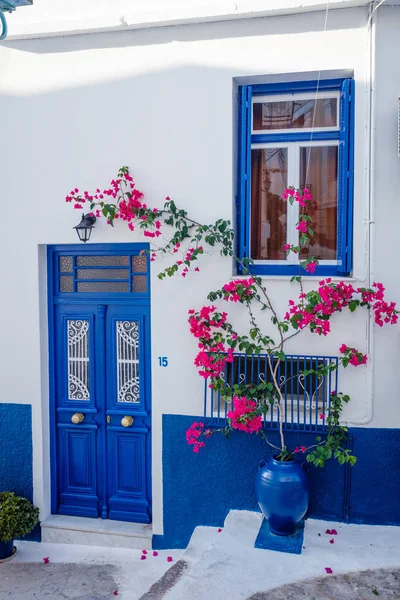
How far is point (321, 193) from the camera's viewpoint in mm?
5199

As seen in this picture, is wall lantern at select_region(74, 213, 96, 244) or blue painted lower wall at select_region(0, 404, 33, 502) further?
blue painted lower wall at select_region(0, 404, 33, 502)

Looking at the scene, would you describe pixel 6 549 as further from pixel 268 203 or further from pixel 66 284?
pixel 268 203


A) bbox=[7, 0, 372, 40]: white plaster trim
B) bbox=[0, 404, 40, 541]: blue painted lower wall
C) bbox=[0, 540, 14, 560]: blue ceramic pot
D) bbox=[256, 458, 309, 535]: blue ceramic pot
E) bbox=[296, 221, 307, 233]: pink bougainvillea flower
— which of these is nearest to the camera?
bbox=[256, 458, 309, 535]: blue ceramic pot

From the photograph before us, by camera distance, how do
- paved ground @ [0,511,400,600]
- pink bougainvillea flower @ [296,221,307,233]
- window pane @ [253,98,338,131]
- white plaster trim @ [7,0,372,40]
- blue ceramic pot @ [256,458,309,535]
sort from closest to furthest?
paved ground @ [0,511,400,600]
blue ceramic pot @ [256,458,309,535]
pink bougainvillea flower @ [296,221,307,233]
white plaster trim @ [7,0,372,40]
window pane @ [253,98,338,131]

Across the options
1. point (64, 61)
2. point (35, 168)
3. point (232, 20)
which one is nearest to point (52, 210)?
point (35, 168)

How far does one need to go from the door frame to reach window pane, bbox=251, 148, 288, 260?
104 cm

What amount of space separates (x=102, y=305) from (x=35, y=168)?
144 centimetres

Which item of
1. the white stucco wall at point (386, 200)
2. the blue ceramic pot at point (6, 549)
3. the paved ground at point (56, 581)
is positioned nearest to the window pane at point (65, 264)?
the blue ceramic pot at point (6, 549)

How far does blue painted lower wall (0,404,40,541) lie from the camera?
18.8 ft

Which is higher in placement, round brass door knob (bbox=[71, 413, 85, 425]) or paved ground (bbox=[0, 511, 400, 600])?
round brass door knob (bbox=[71, 413, 85, 425])

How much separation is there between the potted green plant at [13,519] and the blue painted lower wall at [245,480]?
1172 millimetres

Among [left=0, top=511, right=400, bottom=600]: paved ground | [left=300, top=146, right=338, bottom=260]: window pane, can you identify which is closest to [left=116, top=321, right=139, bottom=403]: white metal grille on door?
[left=0, top=511, right=400, bottom=600]: paved ground

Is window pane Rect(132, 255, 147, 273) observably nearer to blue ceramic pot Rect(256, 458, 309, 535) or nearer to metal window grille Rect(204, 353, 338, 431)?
metal window grille Rect(204, 353, 338, 431)

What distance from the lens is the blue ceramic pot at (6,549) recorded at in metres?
5.39
